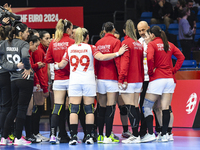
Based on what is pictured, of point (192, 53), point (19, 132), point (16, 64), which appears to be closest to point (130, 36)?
point (16, 64)

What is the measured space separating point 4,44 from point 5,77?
0.57m

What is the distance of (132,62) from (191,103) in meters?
2.85

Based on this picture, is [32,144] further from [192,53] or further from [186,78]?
[192,53]

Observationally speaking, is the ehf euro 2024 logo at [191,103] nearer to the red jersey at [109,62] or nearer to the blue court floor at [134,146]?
the blue court floor at [134,146]

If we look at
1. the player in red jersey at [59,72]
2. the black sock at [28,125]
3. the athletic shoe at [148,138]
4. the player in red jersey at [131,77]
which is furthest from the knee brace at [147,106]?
the black sock at [28,125]

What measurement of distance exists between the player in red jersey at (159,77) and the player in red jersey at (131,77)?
0.61 ft

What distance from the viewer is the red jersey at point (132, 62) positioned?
5.98 meters

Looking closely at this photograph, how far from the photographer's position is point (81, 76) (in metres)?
6.00

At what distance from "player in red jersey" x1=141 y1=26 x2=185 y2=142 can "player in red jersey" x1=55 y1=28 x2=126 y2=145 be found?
57 centimetres

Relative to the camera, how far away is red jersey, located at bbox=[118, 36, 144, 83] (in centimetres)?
598

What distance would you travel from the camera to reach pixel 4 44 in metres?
6.13

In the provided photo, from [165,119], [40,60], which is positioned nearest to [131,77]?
[165,119]

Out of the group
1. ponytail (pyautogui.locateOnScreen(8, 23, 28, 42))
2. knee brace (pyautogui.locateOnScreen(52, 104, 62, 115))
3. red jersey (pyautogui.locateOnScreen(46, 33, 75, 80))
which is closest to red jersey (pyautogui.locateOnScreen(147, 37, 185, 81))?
red jersey (pyautogui.locateOnScreen(46, 33, 75, 80))

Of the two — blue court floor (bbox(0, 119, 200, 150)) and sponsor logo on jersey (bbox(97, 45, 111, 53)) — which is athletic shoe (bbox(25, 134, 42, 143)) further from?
sponsor logo on jersey (bbox(97, 45, 111, 53))
